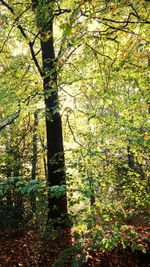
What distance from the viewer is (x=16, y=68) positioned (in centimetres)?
713

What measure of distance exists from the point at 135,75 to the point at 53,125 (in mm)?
2451

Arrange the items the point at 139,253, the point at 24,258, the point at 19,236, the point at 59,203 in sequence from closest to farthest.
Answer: the point at 24,258 → the point at 139,253 → the point at 59,203 → the point at 19,236

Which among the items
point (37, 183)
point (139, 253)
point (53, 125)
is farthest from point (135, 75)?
point (37, 183)

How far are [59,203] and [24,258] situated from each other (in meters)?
1.52

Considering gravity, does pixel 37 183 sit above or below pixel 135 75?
below


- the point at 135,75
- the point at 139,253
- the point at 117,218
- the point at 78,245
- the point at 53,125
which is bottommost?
the point at 139,253

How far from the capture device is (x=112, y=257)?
5953mm

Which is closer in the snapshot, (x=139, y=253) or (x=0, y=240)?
(x=139, y=253)

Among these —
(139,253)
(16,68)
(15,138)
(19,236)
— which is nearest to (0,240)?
(19,236)

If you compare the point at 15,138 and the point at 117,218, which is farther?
the point at 15,138

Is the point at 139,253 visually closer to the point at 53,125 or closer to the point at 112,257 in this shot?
the point at 112,257

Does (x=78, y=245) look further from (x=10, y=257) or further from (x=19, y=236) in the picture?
(x=19, y=236)

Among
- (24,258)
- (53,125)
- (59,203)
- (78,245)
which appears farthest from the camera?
(53,125)

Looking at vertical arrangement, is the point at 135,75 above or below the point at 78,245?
above
